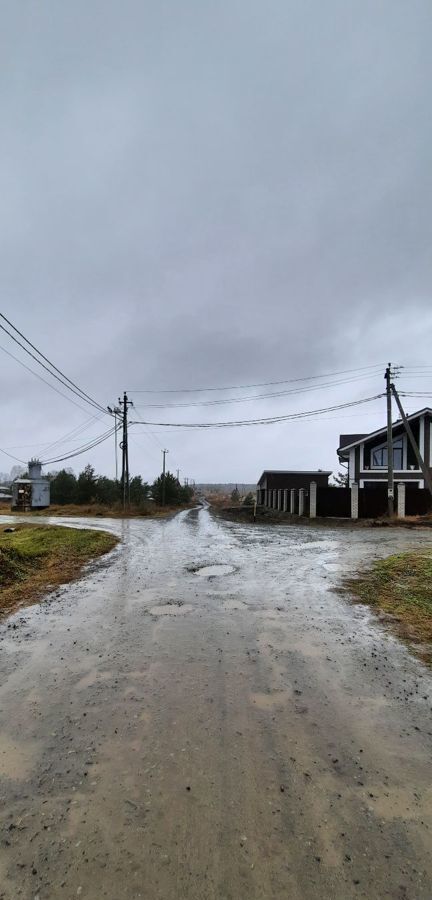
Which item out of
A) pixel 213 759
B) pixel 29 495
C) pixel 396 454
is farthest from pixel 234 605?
pixel 29 495

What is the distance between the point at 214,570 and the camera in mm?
8578

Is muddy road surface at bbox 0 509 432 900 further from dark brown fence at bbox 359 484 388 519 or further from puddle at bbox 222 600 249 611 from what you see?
dark brown fence at bbox 359 484 388 519

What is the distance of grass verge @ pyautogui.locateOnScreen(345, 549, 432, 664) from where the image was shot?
5012mm

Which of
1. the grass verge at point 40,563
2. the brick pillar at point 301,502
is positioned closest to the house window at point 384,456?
the brick pillar at point 301,502

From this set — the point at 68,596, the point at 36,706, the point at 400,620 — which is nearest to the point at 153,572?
the point at 68,596

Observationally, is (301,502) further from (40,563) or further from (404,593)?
(404,593)

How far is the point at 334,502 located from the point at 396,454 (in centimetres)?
799

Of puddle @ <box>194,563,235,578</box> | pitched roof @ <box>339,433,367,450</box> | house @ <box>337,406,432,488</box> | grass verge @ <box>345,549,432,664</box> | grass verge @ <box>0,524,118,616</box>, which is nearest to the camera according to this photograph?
grass verge @ <box>345,549,432,664</box>

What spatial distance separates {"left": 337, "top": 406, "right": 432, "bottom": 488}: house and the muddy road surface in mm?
24890

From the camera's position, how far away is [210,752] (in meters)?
2.67

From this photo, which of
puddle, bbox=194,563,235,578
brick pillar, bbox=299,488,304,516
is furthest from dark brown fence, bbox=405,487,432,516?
puddle, bbox=194,563,235,578

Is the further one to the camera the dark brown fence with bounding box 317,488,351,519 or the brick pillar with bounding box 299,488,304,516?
the brick pillar with bounding box 299,488,304,516

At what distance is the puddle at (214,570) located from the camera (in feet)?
26.8

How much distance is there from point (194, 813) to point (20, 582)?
6.27m
